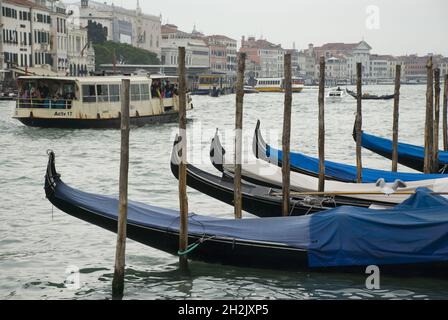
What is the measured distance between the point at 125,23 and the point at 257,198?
67.5 m

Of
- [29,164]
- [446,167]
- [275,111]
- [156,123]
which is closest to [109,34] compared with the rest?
[275,111]

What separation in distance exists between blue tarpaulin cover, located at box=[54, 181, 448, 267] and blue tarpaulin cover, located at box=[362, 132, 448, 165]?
3.98 meters

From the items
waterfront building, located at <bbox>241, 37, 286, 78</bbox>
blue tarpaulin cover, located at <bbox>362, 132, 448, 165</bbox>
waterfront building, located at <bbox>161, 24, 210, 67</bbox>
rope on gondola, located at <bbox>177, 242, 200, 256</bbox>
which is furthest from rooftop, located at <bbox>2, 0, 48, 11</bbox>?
waterfront building, located at <bbox>241, 37, 286, 78</bbox>

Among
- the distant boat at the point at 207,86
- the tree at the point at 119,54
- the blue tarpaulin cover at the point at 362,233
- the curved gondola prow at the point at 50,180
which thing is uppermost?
the tree at the point at 119,54

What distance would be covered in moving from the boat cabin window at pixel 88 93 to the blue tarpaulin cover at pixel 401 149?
9.03 m

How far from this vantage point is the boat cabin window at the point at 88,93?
17.9 m

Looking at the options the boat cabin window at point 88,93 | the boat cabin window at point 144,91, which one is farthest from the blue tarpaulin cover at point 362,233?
the boat cabin window at point 144,91

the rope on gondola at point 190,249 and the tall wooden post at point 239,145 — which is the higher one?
the tall wooden post at point 239,145

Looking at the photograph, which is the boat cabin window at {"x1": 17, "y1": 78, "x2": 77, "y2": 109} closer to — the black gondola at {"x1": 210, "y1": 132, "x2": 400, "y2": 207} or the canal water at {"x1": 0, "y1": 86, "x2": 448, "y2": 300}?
the canal water at {"x1": 0, "y1": 86, "x2": 448, "y2": 300}

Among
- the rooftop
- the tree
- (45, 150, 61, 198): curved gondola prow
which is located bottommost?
(45, 150, 61, 198): curved gondola prow

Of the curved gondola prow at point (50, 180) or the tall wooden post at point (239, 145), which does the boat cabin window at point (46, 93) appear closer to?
the tall wooden post at point (239, 145)

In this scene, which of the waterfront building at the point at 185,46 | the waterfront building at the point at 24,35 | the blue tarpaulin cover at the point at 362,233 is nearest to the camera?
the blue tarpaulin cover at the point at 362,233

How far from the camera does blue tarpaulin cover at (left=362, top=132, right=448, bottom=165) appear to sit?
979 centimetres

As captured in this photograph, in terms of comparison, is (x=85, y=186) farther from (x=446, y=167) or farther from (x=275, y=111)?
(x=275, y=111)
